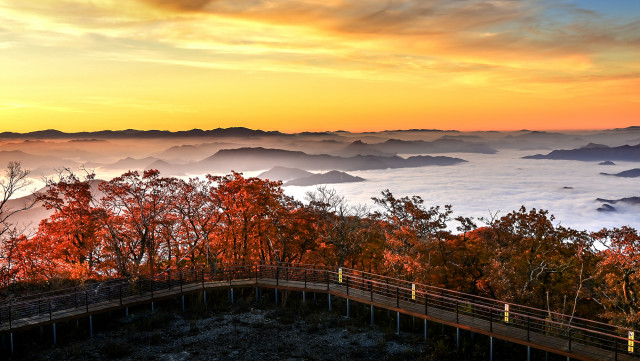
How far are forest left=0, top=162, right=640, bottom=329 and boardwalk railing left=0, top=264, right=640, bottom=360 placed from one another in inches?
256

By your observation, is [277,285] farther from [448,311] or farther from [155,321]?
[448,311]

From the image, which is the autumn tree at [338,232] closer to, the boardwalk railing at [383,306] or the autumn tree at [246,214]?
the autumn tree at [246,214]

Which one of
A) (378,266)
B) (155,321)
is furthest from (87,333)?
(378,266)

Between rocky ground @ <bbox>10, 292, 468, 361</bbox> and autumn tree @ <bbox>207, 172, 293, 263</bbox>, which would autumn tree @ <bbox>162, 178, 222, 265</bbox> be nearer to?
autumn tree @ <bbox>207, 172, 293, 263</bbox>

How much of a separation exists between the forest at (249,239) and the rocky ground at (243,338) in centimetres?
930

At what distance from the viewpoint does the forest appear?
30.2 m

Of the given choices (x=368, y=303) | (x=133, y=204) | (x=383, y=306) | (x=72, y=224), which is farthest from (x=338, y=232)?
(x=72, y=224)

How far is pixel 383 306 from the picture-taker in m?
19.5

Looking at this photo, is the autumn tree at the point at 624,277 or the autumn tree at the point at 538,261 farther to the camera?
the autumn tree at the point at 538,261

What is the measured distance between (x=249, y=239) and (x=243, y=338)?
19369mm

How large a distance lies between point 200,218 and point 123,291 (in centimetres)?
1408

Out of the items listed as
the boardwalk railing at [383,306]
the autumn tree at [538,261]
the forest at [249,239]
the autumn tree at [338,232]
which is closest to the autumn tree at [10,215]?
the forest at [249,239]

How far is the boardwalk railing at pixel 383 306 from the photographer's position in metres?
15.6

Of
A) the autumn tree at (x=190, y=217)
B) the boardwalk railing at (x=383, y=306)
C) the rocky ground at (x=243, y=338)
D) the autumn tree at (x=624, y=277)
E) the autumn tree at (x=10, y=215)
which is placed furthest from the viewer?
the autumn tree at (x=190, y=217)
